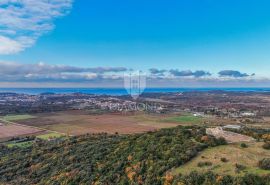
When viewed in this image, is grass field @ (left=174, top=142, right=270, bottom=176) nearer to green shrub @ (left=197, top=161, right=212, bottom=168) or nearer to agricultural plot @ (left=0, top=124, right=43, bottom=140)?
green shrub @ (left=197, top=161, right=212, bottom=168)

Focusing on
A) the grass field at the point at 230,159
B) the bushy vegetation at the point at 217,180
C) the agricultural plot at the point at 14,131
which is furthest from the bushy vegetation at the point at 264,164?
the agricultural plot at the point at 14,131

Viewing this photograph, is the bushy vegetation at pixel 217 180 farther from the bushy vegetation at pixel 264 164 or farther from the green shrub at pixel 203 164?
the green shrub at pixel 203 164

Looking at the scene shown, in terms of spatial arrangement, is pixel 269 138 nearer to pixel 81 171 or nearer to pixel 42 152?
pixel 81 171

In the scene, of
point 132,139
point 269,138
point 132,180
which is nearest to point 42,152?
point 132,139

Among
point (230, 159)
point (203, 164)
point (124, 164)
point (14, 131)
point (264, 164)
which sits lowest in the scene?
point (14, 131)

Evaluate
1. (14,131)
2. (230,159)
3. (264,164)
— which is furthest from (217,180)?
(14,131)

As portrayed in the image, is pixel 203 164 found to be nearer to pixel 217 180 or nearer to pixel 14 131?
pixel 217 180
